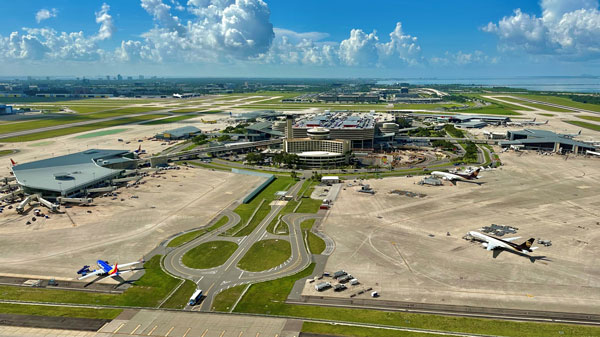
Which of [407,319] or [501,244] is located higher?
A: [501,244]

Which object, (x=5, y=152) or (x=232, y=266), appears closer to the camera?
(x=232, y=266)

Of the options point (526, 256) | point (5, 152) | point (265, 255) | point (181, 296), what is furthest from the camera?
point (5, 152)

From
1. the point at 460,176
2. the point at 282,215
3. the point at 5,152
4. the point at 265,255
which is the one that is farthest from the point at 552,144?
the point at 5,152

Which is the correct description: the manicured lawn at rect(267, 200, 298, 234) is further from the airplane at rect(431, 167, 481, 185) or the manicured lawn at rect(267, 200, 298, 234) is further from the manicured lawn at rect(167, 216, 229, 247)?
the airplane at rect(431, 167, 481, 185)

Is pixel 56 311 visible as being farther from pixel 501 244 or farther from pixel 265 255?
pixel 501 244

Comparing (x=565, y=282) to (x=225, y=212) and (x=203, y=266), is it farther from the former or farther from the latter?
(x=225, y=212)

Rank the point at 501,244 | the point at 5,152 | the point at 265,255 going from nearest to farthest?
the point at 501,244 → the point at 265,255 → the point at 5,152

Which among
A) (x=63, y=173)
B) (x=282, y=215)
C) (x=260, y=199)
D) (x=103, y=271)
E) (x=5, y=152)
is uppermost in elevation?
(x=63, y=173)
